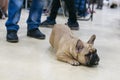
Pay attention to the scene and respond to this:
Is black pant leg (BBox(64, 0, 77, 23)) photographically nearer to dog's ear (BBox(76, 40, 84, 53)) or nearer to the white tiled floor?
the white tiled floor

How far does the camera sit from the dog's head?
7.13ft

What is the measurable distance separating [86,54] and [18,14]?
1.01m

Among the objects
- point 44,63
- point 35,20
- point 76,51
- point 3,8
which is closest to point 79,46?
point 76,51

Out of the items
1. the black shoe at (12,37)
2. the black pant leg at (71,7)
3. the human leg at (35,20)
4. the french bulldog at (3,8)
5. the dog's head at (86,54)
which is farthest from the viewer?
the french bulldog at (3,8)

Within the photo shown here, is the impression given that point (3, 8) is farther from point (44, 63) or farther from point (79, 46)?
point (79, 46)

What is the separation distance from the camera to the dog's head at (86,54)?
2.17 m

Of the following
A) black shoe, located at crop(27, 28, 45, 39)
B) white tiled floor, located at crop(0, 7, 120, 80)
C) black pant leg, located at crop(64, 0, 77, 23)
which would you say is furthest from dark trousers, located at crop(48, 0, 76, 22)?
black shoe, located at crop(27, 28, 45, 39)

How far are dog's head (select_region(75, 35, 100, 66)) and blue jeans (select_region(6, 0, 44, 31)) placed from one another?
2.91 ft

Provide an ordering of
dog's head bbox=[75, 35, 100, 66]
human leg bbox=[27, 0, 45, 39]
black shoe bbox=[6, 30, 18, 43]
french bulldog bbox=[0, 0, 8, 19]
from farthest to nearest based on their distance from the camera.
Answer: french bulldog bbox=[0, 0, 8, 19]
human leg bbox=[27, 0, 45, 39]
black shoe bbox=[6, 30, 18, 43]
dog's head bbox=[75, 35, 100, 66]

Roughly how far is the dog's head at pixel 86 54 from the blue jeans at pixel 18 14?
2.91 ft

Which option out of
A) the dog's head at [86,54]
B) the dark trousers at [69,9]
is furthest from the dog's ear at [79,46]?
the dark trousers at [69,9]

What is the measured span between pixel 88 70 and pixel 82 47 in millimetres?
182

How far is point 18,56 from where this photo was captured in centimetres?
243

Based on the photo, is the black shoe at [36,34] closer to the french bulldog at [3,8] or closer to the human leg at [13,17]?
the human leg at [13,17]
